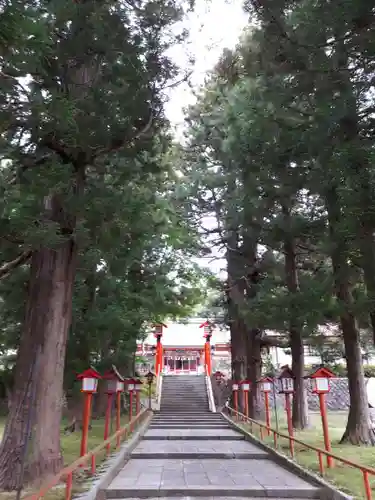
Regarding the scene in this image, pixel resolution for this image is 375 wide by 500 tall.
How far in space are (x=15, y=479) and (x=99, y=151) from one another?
13.9 ft

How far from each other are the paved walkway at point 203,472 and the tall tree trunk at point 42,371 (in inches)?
40.0

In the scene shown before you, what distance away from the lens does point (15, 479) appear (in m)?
5.02

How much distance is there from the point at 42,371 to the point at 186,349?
23.2 meters

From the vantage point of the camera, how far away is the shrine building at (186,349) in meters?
27.8

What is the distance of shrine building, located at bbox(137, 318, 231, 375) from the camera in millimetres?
27844

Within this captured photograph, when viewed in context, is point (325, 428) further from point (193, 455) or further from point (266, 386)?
point (266, 386)

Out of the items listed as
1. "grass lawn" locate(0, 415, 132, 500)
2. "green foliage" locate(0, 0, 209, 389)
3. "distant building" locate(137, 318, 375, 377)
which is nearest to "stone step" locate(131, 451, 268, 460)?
"grass lawn" locate(0, 415, 132, 500)

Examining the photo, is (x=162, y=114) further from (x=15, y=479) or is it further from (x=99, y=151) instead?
(x=15, y=479)

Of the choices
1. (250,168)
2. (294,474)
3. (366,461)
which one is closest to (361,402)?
(366,461)

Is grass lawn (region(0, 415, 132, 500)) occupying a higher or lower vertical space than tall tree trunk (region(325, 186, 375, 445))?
lower

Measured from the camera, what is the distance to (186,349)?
2803 centimetres

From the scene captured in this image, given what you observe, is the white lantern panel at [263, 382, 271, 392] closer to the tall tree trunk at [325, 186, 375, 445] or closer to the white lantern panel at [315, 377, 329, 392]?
the tall tree trunk at [325, 186, 375, 445]

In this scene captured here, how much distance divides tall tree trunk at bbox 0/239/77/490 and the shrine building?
67.7 feet

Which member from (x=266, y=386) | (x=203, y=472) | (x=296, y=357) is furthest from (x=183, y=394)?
(x=203, y=472)
